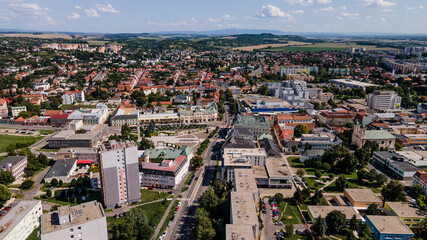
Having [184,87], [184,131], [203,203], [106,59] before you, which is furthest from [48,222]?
[106,59]

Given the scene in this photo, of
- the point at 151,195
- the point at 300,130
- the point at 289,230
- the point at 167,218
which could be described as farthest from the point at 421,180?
the point at 151,195

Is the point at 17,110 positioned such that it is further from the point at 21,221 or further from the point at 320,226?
the point at 320,226

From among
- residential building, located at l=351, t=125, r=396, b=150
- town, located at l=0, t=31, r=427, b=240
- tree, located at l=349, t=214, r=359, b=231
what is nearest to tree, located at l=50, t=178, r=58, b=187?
town, located at l=0, t=31, r=427, b=240

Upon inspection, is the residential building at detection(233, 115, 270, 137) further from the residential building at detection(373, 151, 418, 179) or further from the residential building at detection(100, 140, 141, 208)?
the residential building at detection(100, 140, 141, 208)

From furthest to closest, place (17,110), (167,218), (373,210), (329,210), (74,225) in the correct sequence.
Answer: (17,110), (329,210), (167,218), (373,210), (74,225)

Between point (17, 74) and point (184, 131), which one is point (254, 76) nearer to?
point (184, 131)

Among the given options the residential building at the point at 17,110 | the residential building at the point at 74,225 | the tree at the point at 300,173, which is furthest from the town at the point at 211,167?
the residential building at the point at 17,110

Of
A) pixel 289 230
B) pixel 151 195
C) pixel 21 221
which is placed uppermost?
pixel 21 221
